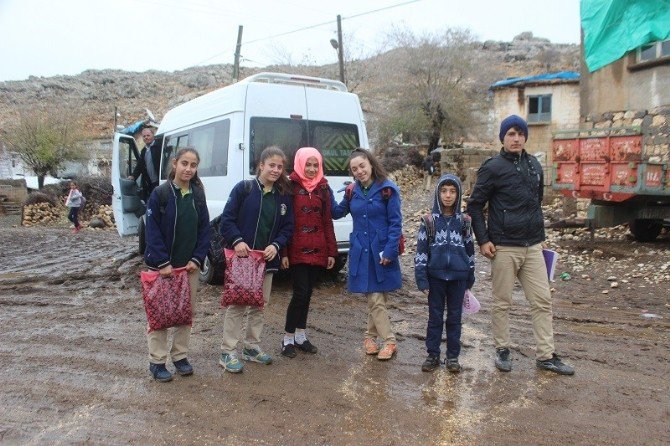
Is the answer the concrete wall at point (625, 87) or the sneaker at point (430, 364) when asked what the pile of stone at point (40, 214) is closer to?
the concrete wall at point (625, 87)

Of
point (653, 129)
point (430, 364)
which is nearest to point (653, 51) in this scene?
point (653, 129)

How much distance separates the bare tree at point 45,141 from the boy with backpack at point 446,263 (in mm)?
29356

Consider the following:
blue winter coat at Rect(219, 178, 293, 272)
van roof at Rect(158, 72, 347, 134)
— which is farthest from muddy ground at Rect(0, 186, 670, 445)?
van roof at Rect(158, 72, 347, 134)

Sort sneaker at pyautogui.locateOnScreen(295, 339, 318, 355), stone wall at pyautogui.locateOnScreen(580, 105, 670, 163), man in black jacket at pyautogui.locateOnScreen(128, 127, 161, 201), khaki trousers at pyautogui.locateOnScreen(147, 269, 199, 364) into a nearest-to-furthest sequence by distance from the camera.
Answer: khaki trousers at pyautogui.locateOnScreen(147, 269, 199, 364) → sneaker at pyautogui.locateOnScreen(295, 339, 318, 355) → stone wall at pyautogui.locateOnScreen(580, 105, 670, 163) → man in black jacket at pyautogui.locateOnScreen(128, 127, 161, 201)

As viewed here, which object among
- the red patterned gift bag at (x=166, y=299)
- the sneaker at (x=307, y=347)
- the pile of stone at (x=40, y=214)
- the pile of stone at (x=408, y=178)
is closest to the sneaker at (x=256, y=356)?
the sneaker at (x=307, y=347)

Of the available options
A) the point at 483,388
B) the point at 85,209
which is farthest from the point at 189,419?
the point at 85,209

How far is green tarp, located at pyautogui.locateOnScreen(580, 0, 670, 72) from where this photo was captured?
27.1 feet

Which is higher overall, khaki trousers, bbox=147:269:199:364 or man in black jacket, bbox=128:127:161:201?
man in black jacket, bbox=128:127:161:201

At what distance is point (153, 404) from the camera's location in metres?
3.29

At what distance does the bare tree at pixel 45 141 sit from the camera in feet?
93.1

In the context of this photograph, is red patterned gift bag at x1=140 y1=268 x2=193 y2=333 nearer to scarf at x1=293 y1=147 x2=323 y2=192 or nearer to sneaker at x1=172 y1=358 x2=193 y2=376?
sneaker at x1=172 y1=358 x2=193 y2=376

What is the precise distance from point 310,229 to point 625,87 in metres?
8.21

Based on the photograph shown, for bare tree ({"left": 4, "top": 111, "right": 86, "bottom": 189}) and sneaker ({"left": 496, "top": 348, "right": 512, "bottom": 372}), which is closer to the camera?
sneaker ({"left": 496, "top": 348, "right": 512, "bottom": 372})

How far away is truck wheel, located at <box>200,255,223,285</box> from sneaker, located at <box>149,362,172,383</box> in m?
2.88
